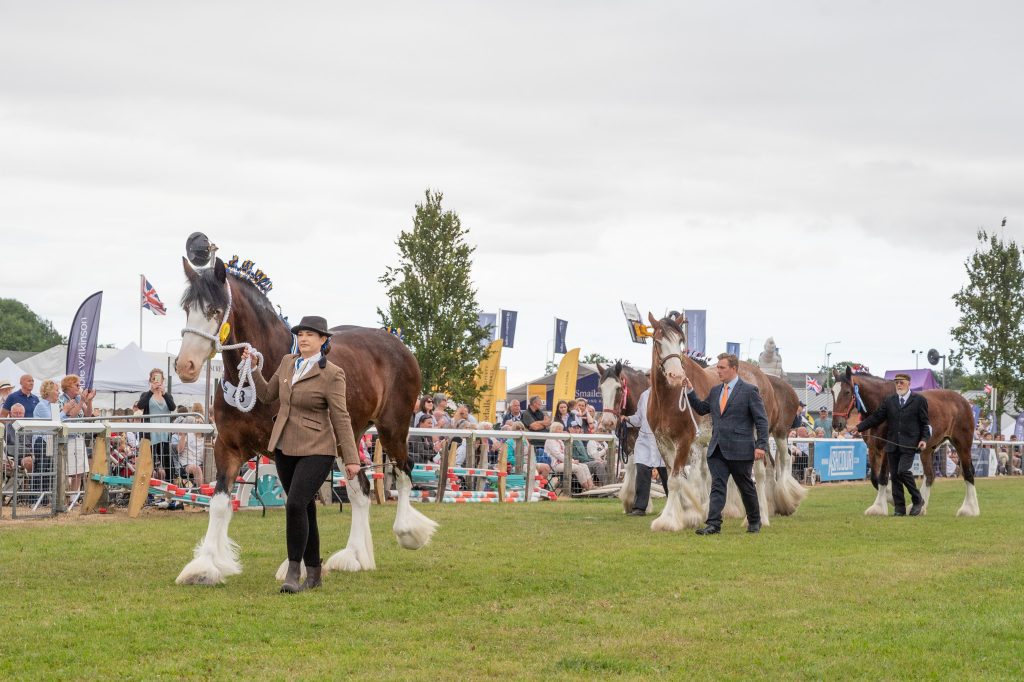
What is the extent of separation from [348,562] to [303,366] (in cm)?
198

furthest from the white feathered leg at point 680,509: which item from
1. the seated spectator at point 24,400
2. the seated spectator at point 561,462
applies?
the seated spectator at point 24,400

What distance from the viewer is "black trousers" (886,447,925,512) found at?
1705 cm

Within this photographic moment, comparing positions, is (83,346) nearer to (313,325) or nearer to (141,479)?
(141,479)

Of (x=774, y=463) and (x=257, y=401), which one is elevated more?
(x=257, y=401)

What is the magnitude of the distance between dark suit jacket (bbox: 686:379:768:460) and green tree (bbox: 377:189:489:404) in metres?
16.0

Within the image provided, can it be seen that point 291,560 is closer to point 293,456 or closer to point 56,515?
point 293,456

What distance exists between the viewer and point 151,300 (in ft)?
117

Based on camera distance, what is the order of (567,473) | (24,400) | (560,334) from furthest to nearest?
(560,334)
(567,473)
(24,400)

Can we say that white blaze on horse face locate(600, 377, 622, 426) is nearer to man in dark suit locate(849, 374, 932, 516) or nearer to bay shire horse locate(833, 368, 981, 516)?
bay shire horse locate(833, 368, 981, 516)

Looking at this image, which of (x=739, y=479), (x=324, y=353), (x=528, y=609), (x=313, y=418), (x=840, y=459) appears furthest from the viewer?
(x=840, y=459)

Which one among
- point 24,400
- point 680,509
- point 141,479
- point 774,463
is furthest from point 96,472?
point 774,463

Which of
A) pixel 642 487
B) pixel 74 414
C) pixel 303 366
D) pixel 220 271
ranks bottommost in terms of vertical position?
pixel 642 487

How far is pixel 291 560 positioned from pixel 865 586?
4.57 metres

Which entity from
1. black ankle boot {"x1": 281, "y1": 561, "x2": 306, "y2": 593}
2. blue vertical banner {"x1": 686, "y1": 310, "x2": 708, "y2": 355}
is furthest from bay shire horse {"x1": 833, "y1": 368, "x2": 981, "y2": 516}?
blue vertical banner {"x1": 686, "y1": 310, "x2": 708, "y2": 355}
